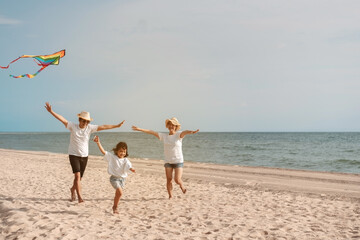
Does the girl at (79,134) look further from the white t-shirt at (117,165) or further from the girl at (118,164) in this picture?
the white t-shirt at (117,165)

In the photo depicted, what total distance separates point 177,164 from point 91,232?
253cm

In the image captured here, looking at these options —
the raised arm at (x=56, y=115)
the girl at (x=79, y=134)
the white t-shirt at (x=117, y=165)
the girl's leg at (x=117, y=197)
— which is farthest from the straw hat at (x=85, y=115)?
the girl's leg at (x=117, y=197)

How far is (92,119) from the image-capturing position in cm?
638

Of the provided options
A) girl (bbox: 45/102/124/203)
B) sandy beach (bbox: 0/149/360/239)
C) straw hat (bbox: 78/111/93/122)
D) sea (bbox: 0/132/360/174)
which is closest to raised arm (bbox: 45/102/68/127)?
girl (bbox: 45/102/124/203)

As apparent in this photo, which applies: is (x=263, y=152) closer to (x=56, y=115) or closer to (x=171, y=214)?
(x=171, y=214)

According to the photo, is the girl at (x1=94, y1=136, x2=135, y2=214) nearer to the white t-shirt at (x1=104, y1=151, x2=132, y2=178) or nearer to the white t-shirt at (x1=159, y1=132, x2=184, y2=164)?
the white t-shirt at (x1=104, y1=151, x2=132, y2=178)

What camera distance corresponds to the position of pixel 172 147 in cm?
689

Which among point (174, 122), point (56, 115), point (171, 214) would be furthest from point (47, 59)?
point (171, 214)

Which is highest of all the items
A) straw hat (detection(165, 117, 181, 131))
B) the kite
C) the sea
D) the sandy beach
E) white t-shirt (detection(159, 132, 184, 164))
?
the kite

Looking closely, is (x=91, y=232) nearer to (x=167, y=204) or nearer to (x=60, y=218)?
(x=60, y=218)

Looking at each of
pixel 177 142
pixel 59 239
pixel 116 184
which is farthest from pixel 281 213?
pixel 59 239

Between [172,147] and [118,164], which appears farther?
[172,147]

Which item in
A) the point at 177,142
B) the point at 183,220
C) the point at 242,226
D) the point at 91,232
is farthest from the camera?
the point at 177,142

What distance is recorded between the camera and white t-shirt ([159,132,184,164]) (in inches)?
269
